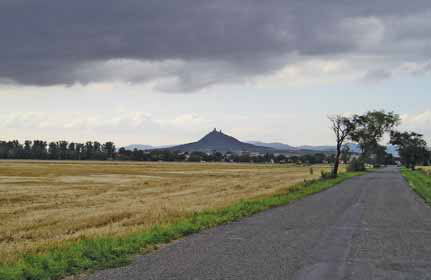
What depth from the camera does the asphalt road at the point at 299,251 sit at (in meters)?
9.45

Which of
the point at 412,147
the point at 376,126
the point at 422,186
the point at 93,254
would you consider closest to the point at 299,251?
the point at 93,254

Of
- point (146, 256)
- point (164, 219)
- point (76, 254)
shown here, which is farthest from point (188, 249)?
point (164, 219)

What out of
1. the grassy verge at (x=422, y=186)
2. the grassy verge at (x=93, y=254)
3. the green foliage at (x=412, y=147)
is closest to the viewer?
the grassy verge at (x=93, y=254)

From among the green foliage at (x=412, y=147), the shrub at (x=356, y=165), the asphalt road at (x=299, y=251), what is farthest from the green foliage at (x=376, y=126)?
the asphalt road at (x=299, y=251)

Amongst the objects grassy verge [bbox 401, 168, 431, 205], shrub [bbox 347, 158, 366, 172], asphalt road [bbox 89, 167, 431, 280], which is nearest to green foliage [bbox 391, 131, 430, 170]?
shrub [bbox 347, 158, 366, 172]

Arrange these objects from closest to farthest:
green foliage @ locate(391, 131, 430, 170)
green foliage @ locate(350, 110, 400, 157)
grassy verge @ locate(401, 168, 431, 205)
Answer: grassy verge @ locate(401, 168, 431, 205) < green foliage @ locate(350, 110, 400, 157) < green foliage @ locate(391, 131, 430, 170)

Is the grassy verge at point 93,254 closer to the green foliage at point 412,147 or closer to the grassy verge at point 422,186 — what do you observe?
the grassy verge at point 422,186

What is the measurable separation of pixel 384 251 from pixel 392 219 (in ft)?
24.6

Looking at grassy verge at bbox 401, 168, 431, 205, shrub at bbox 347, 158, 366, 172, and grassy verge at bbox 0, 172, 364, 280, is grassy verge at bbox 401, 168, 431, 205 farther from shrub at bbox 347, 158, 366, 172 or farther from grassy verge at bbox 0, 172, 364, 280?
shrub at bbox 347, 158, 366, 172

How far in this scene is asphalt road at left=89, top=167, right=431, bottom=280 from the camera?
945 cm

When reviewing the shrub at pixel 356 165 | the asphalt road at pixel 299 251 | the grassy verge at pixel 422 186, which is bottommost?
the asphalt road at pixel 299 251

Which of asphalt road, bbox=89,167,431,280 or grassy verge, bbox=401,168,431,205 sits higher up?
grassy verge, bbox=401,168,431,205

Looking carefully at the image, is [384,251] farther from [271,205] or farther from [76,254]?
[271,205]

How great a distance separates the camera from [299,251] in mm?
11844
